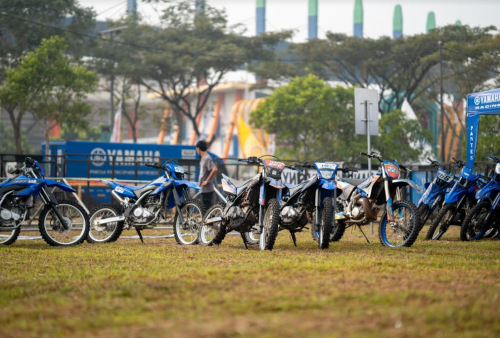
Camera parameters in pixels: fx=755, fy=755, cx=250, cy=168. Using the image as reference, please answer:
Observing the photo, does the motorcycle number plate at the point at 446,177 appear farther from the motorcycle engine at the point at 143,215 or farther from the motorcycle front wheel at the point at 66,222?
the motorcycle front wheel at the point at 66,222

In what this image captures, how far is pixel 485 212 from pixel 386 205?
2375 millimetres

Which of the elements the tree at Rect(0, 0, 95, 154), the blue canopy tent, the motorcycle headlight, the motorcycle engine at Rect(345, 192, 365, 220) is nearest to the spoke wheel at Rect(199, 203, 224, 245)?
the motorcycle headlight

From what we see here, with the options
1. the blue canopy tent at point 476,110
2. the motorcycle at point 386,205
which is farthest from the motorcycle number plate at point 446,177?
the motorcycle at point 386,205

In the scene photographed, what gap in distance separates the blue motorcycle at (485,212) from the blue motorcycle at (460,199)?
0.32 metres

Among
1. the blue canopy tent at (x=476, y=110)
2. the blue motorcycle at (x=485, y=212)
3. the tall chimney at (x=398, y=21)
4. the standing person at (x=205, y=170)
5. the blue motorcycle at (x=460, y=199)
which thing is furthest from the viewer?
the tall chimney at (x=398, y=21)

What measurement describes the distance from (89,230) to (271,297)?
654 centimetres

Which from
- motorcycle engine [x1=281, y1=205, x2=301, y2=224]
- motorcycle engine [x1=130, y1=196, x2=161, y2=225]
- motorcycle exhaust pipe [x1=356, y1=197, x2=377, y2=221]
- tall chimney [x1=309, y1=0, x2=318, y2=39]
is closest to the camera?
motorcycle engine [x1=281, y1=205, x2=301, y2=224]

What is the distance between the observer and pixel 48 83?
34.4 meters

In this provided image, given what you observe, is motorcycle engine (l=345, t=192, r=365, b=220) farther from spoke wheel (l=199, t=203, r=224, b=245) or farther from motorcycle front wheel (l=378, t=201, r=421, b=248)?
spoke wheel (l=199, t=203, r=224, b=245)

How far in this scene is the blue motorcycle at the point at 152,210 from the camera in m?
11.5

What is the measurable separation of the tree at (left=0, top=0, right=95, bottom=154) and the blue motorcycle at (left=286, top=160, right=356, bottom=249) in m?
26.4

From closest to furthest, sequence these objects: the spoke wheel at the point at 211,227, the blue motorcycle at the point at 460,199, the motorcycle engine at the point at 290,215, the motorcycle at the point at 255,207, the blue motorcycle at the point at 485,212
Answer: the motorcycle at the point at 255,207 → the motorcycle engine at the point at 290,215 → the spoke wheel at the point at 211,227 → the blue motorcycle at the point at 485,212 → the blue motorcycle at the point at 460,199

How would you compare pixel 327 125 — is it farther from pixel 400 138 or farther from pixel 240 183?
pixel 240 183

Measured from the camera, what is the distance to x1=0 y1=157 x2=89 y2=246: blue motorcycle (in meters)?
10.9
